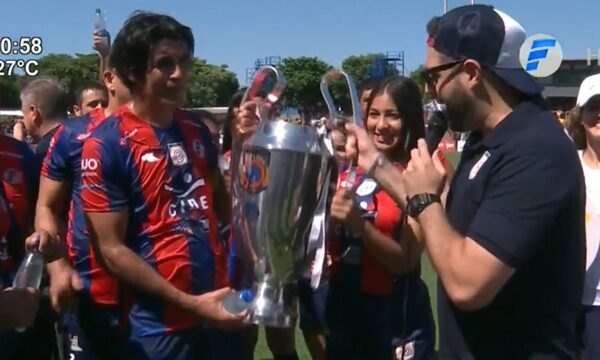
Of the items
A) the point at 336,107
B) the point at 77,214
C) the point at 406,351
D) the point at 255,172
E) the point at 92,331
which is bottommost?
the point at 406,351

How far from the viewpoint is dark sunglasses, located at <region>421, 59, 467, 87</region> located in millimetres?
2670

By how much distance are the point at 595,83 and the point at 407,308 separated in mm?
1545

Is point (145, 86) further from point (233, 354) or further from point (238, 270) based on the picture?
point (233, 354)

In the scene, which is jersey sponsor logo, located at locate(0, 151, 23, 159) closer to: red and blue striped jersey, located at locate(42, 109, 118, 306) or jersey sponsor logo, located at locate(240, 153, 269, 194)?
red and blue striped jersey, located at locate(42, 109, 118, 306)

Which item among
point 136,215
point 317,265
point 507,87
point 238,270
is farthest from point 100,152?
point 507,87

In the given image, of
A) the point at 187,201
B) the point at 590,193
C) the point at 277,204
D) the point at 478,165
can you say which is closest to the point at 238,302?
the point at 277,204

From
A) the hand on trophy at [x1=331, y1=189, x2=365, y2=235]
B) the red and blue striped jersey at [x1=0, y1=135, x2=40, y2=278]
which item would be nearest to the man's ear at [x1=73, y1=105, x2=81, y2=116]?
the red and blue striped jersey at [x1=0, y1=135, x2=40, y2=278]

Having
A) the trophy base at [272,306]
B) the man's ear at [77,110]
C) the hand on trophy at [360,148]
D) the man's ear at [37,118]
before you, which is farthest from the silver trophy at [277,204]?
the man's ear at [77,110]

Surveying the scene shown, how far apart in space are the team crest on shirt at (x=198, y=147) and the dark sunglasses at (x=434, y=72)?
1007 mm

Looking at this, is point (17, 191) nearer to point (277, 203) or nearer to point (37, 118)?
point (277, 203)

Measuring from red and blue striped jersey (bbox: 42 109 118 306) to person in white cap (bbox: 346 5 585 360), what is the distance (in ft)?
4.85

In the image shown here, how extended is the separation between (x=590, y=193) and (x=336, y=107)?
1725 millimetres

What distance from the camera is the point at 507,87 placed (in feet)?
8.77

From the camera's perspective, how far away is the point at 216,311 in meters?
3.15
